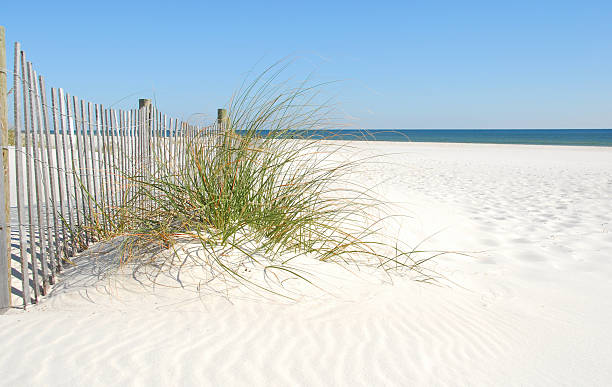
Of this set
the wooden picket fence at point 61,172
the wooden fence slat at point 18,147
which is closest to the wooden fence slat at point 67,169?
the wooden picket fence at point 61,172

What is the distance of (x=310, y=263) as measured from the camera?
285 centimetres

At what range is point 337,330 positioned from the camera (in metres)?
2.18

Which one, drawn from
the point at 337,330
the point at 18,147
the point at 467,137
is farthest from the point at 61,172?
the point at 467,137

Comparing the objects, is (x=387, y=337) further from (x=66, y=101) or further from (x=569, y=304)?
(x=66, y=101)

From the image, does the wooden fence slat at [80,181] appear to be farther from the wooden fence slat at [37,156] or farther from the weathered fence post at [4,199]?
the weathered fence post at [4,199]

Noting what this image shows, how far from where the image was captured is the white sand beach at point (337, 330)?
1836 mm

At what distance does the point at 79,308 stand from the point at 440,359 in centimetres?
201

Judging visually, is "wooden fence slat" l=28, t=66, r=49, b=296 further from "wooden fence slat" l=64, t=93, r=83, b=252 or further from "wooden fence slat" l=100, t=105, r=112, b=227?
"wooden fence slat" l=100, t=105, r=112, b=227

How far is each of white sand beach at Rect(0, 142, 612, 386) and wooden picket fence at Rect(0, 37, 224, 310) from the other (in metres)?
0.21

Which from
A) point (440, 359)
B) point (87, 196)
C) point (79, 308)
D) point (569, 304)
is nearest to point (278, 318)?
point (440, 359)

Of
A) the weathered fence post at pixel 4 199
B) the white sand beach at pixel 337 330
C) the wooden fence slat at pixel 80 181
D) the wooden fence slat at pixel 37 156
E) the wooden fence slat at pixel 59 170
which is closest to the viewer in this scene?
the white sand beach at pixel 337 330

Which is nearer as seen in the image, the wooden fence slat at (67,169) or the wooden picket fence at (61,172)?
the wooden picket fence at (61,172)

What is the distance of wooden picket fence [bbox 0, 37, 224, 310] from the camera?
2.48 m

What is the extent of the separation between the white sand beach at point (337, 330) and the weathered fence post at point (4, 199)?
0.45 ft
